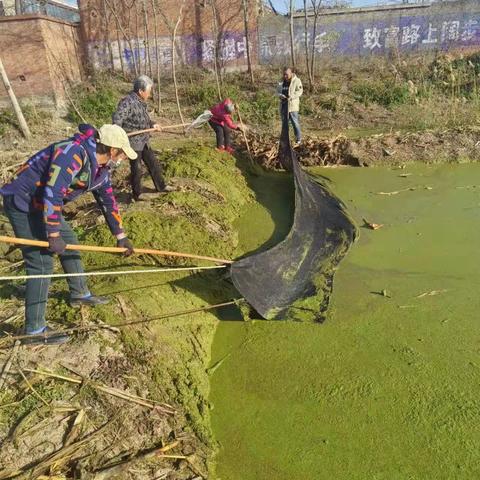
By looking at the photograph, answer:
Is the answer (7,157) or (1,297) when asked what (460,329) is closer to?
(1,297)

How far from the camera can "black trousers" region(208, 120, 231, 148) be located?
6.38 meters

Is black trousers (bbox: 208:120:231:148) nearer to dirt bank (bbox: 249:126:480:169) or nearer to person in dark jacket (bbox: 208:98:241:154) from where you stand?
person in dark jacket (bbox: 208:98:241:154)

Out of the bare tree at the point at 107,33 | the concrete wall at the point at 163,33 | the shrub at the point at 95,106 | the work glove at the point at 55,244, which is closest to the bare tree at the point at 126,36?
the concrete wall at the point at 163,33

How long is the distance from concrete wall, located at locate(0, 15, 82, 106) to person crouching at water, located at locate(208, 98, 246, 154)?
6693 millimetres

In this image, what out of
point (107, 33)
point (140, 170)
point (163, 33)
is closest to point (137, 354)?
point (140, 170)

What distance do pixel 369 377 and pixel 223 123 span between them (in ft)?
14.5

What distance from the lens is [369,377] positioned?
9.25ft

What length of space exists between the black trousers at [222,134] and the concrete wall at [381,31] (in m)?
6.86

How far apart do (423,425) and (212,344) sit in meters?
1.44

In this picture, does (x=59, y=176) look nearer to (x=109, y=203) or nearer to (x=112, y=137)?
(x=112, y=137)

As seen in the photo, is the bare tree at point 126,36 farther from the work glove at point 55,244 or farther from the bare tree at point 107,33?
the work glove at point 55,244

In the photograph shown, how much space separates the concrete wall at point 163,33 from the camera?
12609 mm

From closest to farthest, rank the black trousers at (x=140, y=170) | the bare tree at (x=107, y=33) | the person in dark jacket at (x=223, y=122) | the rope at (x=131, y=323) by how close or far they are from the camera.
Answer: the rope at (x=131, y=323) → the black trousers at (x=140, y=170) → the person in dark jacket at (x=223, y=122) → the bare tree at (x=107, y=33)

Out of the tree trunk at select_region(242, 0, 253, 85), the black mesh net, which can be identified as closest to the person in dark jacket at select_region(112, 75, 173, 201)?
the black mesh net
